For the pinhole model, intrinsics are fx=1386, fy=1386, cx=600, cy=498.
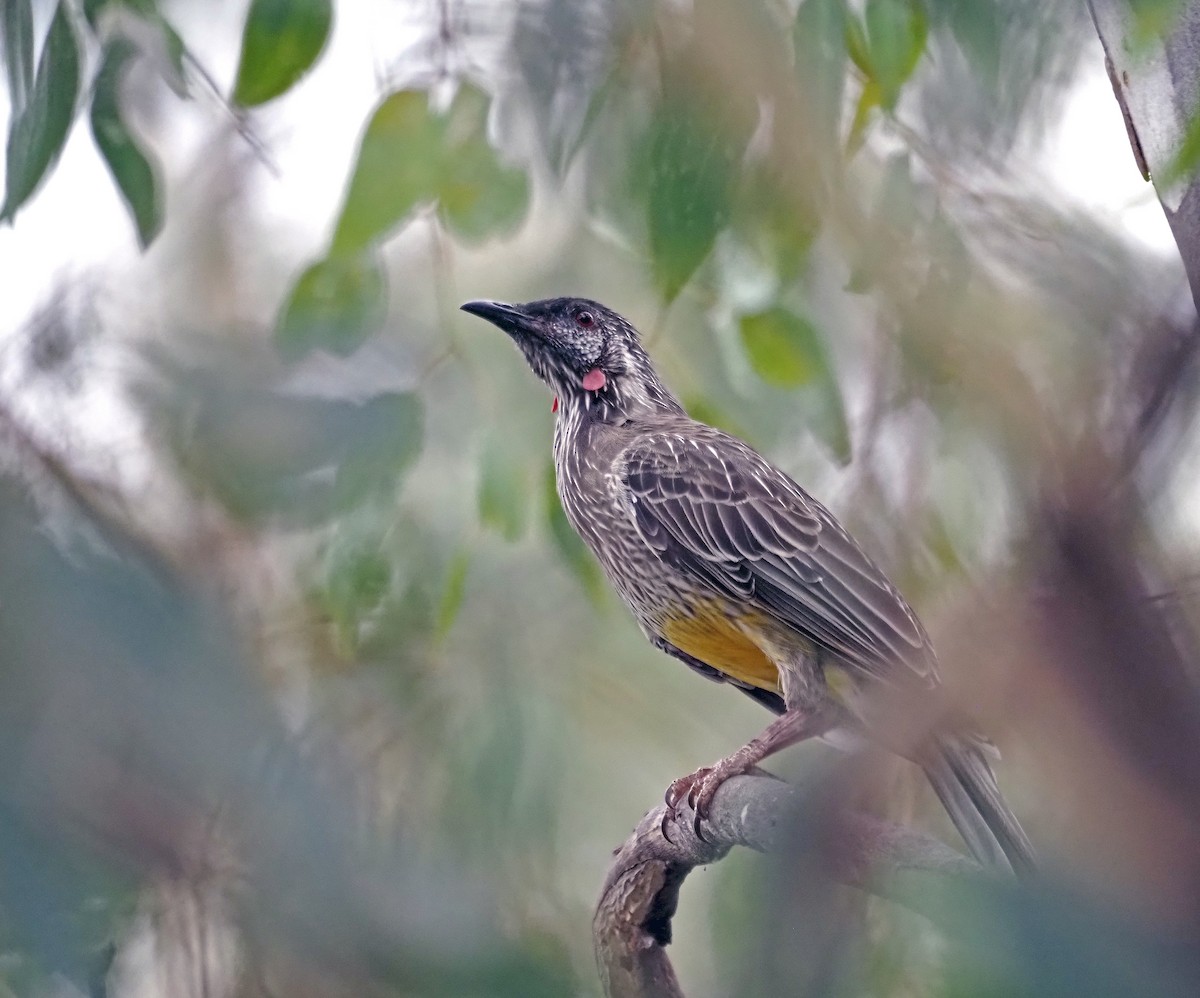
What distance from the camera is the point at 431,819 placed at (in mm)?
1528

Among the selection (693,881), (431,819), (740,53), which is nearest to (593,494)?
(693,881)

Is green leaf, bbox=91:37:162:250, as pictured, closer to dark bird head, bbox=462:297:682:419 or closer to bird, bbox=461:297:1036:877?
bird, bbox=461:297:1036:877

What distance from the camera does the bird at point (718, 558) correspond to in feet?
6.60

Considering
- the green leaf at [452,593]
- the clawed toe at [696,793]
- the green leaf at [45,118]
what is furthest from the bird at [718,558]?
the green leaf at [45,118]

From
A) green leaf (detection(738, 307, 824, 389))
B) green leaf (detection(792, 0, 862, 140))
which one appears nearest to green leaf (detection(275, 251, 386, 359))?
green leaf (detection(738, 307, 824, 389))

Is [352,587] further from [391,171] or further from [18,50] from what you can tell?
[18,50]

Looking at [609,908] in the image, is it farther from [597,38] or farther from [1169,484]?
[1169,484]

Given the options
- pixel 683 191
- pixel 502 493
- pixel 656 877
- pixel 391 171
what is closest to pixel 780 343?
pixel 683 191

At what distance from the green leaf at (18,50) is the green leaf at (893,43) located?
88cm

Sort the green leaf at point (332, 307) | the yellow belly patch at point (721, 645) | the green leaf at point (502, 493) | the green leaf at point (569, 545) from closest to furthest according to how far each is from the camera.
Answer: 1. the green leaf at point (332, 307)
2. the green leaf at point (502, 493)
3. the green leaf at point (569, 545)
4. the yellow belly patch at point (721, 645)

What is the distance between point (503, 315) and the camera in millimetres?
2090

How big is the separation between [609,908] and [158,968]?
79 cm

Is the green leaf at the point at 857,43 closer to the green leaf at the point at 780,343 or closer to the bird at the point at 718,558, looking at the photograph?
the green leaf at the point at 780,343

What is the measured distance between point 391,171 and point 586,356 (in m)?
0.98
